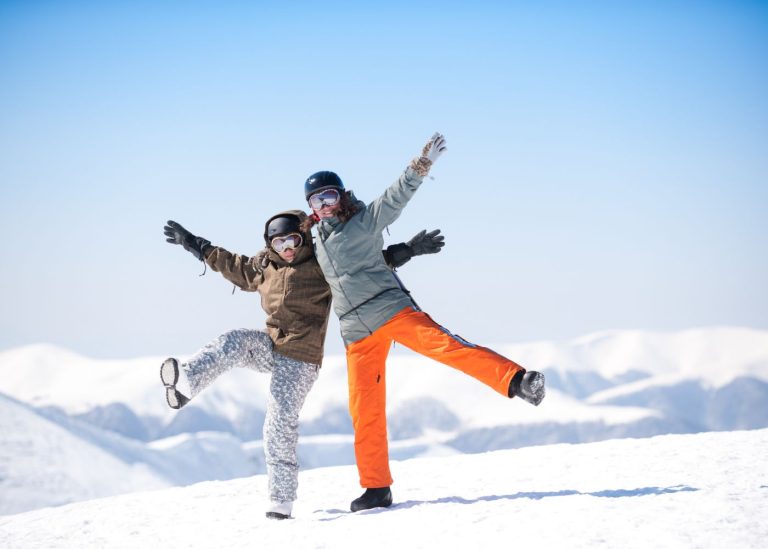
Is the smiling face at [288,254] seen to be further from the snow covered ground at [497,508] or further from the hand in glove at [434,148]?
the snow covered ground at [497,508]

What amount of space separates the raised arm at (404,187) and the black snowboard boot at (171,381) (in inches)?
65.8

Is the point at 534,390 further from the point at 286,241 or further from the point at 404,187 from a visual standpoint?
the point at 286,241

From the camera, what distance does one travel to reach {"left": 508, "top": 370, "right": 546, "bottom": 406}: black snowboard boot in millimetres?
4070

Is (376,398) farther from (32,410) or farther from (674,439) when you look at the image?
(32,410)

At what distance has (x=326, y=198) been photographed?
4992mm

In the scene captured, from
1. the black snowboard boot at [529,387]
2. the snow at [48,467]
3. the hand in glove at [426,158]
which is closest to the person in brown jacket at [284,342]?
the hand in glove at [426,158]

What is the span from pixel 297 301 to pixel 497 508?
6.58ft

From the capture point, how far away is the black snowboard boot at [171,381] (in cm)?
438

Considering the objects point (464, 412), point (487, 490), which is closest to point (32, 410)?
point (487, 490)

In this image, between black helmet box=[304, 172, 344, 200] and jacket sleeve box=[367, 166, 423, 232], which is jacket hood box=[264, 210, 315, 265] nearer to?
black helmet box=[304, 172, 344, 200]

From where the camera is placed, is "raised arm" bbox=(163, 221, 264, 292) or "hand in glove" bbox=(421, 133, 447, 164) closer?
"hand in glove" bbox=(421, 133, 447, 164)

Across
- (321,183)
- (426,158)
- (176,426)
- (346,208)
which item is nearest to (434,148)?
(426,158)

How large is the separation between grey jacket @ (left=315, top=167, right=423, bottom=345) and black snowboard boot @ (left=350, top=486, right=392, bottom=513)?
3.59 feet

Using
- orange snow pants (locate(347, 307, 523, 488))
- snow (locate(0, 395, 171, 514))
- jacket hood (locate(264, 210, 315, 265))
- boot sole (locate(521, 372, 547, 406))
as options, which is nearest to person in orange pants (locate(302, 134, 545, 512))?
orange snow pants (locate(347, 307, 523, 488))
